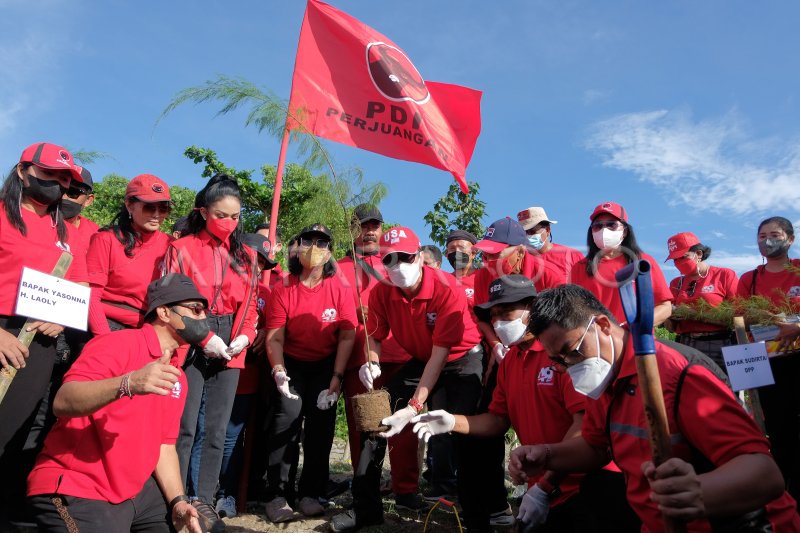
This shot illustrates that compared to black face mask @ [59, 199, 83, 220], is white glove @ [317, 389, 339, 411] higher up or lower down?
lower down

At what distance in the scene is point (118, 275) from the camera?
436 cm

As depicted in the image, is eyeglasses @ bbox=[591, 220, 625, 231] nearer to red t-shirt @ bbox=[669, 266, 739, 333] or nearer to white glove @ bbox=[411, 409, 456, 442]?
white glove @ bbox=[411, 409, 456, 442]

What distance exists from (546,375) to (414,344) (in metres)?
1.80

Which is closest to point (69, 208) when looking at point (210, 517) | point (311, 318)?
point (311, 318)

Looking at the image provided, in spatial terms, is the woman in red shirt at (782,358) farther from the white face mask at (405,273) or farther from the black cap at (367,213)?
the black cap at (367,213)

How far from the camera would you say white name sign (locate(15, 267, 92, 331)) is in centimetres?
311

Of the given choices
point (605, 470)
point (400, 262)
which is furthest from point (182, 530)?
point (400, 262)

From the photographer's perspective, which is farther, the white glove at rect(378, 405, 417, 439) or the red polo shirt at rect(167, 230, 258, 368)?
the red polo shirt at rect(167, 230, 258, 368)

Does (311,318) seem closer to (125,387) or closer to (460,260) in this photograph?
(460,260)

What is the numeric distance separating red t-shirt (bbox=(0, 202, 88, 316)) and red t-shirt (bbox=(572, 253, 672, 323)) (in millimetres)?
3810

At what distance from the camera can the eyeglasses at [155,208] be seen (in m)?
4.56

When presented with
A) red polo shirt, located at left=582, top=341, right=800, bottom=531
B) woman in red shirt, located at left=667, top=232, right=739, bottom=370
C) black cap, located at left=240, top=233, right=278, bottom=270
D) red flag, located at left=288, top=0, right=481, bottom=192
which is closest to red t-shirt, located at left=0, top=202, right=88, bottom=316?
black cap, located at left=240, top=233, right=278, bottom=270

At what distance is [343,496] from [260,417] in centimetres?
113

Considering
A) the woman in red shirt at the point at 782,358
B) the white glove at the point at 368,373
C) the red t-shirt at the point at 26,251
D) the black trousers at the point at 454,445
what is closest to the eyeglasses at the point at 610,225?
the woman in red shirt at the point at 782,358
